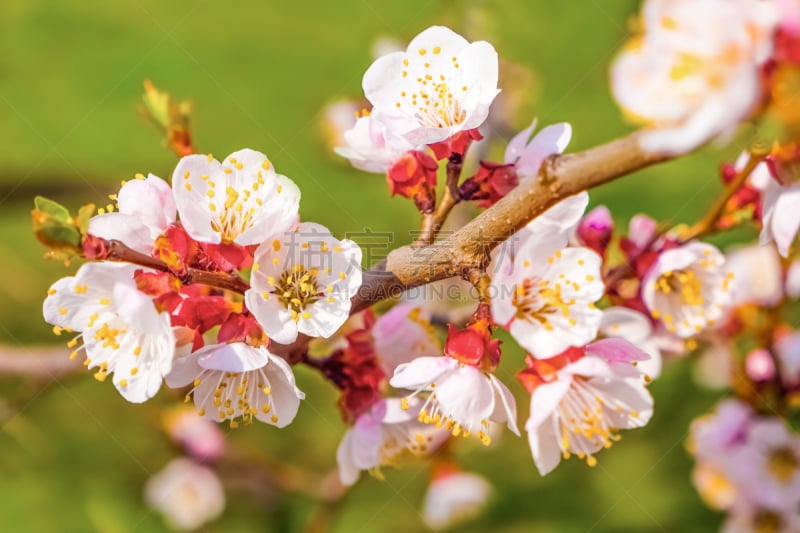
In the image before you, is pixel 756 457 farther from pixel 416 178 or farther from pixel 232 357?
pixel 232 357

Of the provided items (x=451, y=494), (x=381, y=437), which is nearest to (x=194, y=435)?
(x=451, y=494)

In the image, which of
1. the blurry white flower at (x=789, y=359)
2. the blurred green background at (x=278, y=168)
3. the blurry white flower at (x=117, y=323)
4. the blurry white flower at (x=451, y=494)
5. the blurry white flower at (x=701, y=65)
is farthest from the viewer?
the blurred green background at (x=278, y=168)

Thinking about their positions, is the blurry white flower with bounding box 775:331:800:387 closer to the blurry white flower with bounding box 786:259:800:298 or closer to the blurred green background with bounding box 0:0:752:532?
the blurry white flower with bounding box 786:259:800:298

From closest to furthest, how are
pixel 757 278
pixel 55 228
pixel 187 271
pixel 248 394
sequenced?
pixel 55 228, pixel 187 271, pixel 248 394, pixel 757 278

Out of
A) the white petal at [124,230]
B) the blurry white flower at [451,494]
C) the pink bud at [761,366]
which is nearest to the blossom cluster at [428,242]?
the white petal at [124,230]

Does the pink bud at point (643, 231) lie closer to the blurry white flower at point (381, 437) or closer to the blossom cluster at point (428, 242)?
the blossom cluster at point (428, 242)

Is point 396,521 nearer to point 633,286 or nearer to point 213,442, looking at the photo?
point 213,442

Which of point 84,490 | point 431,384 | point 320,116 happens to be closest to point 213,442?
point 84,490

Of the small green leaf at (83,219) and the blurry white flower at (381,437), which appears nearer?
the small green leaf at (83,219)
